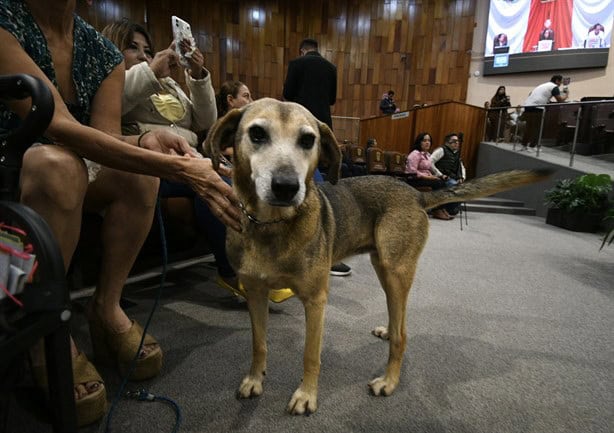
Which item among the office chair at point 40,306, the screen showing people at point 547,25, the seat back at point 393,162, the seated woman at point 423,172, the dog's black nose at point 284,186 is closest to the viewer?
the office chair at point 40,306

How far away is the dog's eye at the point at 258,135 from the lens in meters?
1.29

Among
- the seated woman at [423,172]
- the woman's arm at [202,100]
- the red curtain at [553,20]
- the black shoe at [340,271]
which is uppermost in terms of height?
the red curtain at [553,20]

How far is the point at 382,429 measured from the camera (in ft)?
4.62

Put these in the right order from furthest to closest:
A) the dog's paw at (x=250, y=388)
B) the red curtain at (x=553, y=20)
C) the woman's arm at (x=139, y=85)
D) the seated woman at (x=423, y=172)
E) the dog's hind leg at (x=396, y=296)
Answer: the red curtain at (x=553, y=20), the seated woman at (x=423, y=172), the woman's arm at (x=139, y=85), the dog's hind leg at (x=396, y=296), the dog's paw at (x=250, y=388)

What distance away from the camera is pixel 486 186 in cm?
177

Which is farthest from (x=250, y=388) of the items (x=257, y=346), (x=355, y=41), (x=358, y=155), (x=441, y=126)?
(x=355, y=41)

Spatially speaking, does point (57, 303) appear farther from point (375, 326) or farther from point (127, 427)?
point (375, 326)

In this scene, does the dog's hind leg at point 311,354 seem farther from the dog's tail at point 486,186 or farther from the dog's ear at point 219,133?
the dog's tail at point 486,186

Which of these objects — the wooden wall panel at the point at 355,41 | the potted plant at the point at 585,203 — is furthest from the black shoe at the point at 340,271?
the wooden wall panel at the point at 355,41

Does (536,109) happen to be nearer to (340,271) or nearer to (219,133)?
(340,271)

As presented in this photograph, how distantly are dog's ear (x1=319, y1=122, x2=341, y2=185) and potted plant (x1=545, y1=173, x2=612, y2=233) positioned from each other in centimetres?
554

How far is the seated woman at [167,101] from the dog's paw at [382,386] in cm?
101

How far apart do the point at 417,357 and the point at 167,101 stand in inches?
84.0

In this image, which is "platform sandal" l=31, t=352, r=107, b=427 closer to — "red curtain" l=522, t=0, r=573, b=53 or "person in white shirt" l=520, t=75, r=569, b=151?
"person in white shirt" l=520, t=75, r=569, b=151
